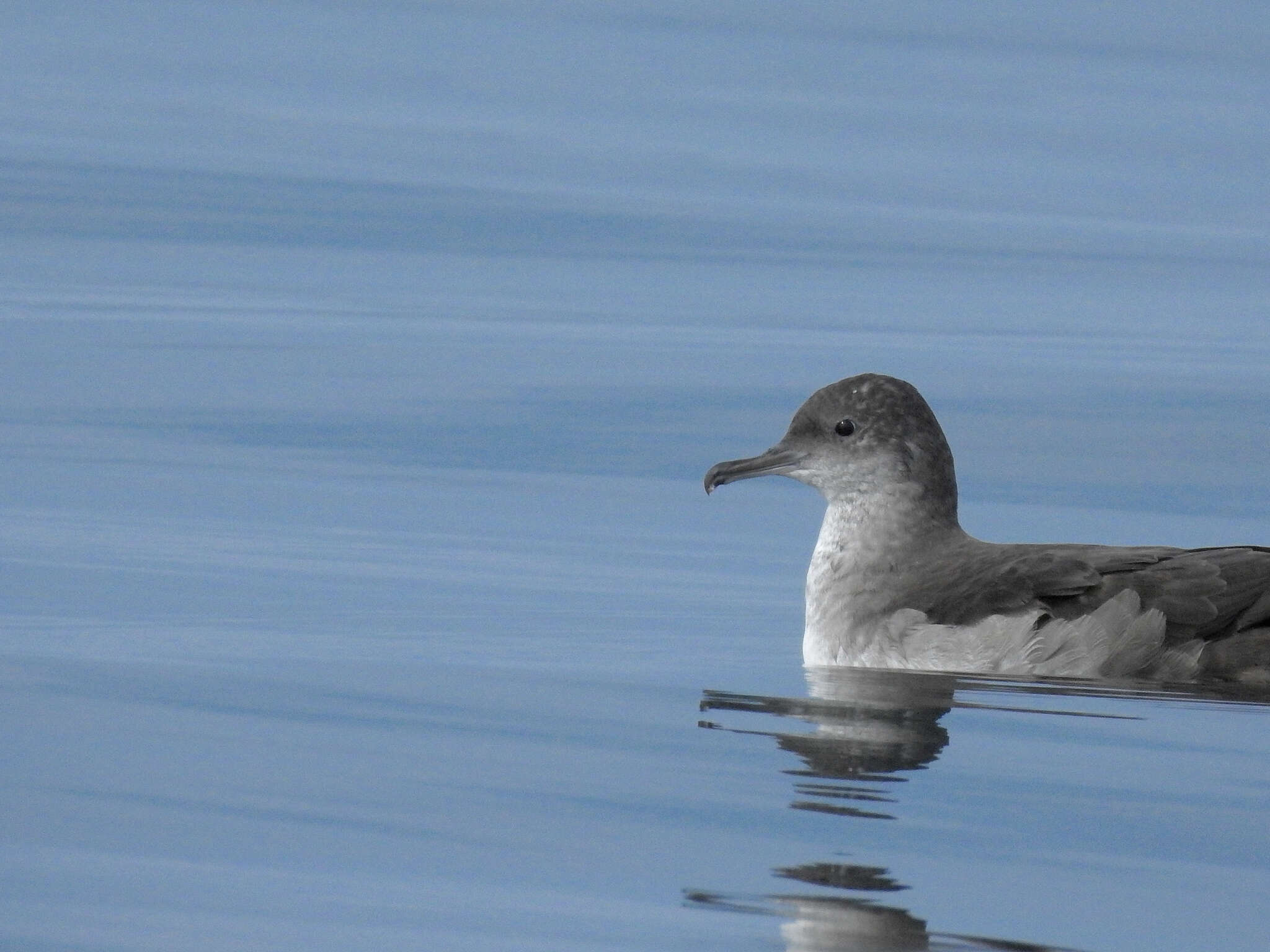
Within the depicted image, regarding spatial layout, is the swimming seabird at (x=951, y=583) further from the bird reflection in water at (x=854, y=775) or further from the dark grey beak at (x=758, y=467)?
the bird reflection in water at (x=854, y=775)

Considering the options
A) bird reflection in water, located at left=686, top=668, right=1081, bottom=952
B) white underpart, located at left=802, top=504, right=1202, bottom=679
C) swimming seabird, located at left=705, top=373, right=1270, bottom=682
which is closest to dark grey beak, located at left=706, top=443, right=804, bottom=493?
swimming seabird, located at left=705, top=373, right=1270, bottom=682

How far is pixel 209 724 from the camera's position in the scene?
293 inches

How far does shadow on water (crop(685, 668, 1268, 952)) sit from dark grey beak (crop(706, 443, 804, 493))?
1.18 m

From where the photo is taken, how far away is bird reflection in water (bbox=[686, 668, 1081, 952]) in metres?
5.43

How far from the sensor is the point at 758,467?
9.82m

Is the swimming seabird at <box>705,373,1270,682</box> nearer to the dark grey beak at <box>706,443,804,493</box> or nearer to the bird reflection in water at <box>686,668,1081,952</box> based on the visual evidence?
the dark grey beak at <box>706,443,804,493</box>

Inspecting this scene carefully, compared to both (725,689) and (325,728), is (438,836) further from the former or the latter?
(725,689)

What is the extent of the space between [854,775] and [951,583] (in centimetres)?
245

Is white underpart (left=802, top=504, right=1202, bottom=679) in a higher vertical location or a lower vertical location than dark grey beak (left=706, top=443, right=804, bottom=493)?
lower

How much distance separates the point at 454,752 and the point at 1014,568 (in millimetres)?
2553

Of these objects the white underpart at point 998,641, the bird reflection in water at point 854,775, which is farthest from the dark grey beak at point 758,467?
the bird reflection in water at point 854,775

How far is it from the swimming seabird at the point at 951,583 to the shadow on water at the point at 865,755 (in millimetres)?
157

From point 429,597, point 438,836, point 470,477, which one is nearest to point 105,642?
point 429,597

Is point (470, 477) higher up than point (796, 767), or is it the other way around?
point (470, 477)
